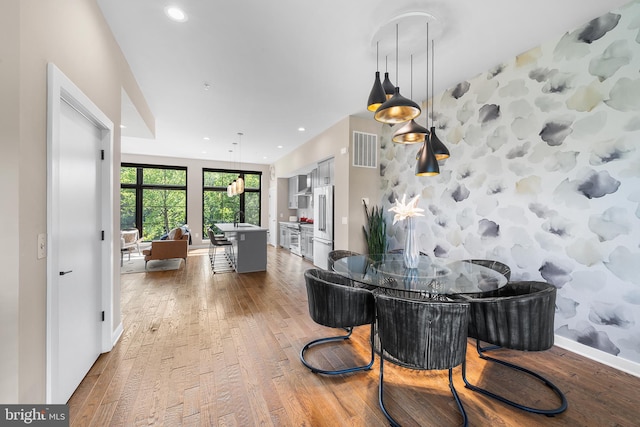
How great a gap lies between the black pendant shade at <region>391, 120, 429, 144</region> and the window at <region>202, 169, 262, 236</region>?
7194 millimetres

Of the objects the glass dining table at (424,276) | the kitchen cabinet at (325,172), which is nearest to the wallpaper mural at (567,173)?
the glass dining table at (424,276)

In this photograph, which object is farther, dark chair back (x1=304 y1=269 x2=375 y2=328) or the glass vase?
the glass vase

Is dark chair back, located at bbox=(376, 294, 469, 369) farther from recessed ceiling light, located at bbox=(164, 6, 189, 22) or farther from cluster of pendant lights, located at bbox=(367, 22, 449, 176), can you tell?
recessed ceiling light, located at bbox=(164, 6, 189, 22)

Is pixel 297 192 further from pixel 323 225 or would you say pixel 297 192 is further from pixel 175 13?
pixel 175 13

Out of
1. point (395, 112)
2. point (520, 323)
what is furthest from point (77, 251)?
point (520, 323)

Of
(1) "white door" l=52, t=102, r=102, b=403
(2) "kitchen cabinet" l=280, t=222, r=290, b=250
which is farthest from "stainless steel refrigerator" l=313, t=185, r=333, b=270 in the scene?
(1) "white door" l=52, t=102, r=102, b=403

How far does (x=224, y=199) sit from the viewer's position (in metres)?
9.12

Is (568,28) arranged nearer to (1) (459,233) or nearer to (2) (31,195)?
(1) (459,233)

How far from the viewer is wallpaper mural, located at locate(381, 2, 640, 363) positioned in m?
2.16

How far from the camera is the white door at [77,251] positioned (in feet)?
5.59

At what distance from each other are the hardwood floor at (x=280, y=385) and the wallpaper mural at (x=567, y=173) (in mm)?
640

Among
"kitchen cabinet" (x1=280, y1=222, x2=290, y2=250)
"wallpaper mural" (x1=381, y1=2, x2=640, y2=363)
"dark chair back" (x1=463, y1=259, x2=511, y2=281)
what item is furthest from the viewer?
"kitchen cabinet" (x1=280, y1=222, x2=290, y2=250)

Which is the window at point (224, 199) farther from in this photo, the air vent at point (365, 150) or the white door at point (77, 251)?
the white door at point (77, 251)

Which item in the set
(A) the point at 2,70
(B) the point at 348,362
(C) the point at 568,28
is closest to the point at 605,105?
(C) the point at 568,28
